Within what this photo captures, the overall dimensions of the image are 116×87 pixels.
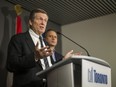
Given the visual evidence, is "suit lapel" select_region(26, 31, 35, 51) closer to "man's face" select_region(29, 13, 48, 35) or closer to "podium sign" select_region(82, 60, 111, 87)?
"man's face" select_region(29, 13, 48, 35)

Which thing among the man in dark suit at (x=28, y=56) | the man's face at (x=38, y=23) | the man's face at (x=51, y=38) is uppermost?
the man's face at (x=51, y=38)

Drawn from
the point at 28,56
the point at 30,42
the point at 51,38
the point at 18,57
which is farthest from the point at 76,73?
the point at 51,38

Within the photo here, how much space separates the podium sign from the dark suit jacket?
0.35m

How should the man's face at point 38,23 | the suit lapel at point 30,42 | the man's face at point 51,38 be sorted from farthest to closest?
the man's face at point 51,38, the man's face at point 38,23, the suit lapel at point 30,42

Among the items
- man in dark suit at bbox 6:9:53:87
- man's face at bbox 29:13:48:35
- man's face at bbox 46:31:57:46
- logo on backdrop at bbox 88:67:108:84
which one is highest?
man's face at bbox 46:31:57:46

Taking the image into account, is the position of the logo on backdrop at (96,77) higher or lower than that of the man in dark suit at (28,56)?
lower

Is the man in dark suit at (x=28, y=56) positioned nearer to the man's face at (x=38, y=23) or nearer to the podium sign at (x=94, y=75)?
the man's face at (x=38, y=23)

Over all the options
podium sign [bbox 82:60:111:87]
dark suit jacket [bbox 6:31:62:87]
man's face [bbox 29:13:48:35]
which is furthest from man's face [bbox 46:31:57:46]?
podium sign [bbox 82:60:111:87]

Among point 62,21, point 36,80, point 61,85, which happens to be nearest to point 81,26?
point 62,21

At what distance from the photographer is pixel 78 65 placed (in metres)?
1.17

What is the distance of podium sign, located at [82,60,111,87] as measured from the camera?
111 centimetres

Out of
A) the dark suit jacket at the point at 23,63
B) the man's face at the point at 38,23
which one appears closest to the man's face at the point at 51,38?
the man's face at the point at 38,23

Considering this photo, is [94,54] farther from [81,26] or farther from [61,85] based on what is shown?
[61,85]

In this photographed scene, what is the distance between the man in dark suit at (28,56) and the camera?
1310 millimetres
